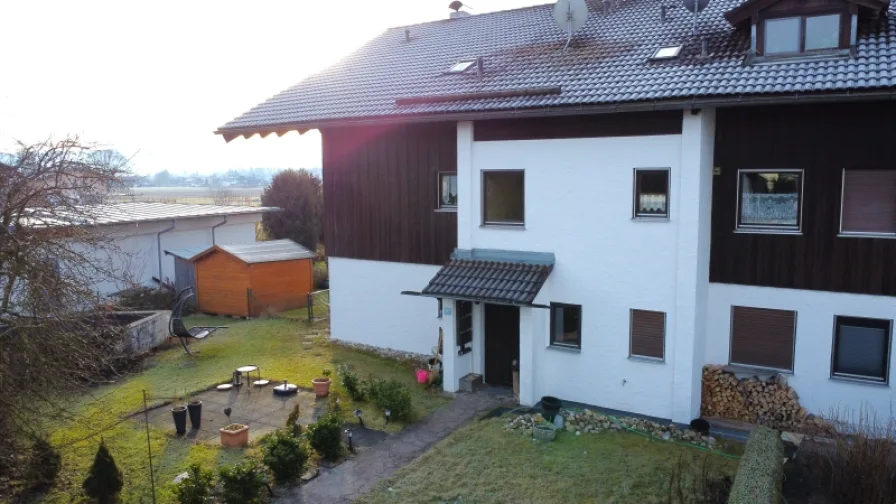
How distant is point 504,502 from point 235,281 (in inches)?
602

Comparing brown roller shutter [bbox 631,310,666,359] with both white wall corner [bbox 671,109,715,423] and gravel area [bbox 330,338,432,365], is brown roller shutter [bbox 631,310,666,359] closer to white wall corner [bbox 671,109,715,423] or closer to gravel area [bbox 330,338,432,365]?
white wall corner [bbox 671,109,715,423]

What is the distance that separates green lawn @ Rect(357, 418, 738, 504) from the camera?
30.1 feet

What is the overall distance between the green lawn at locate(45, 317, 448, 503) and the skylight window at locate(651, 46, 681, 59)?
8.01 m

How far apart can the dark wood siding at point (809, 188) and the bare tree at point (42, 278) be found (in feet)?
33.3

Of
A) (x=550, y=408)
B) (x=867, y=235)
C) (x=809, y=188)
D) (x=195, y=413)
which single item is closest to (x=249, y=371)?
(x=195, y=413)

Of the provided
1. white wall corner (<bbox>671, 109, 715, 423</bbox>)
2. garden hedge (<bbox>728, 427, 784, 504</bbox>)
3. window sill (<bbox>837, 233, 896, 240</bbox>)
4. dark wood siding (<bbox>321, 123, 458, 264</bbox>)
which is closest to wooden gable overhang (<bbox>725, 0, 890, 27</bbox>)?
white wall corner (<bbox>671, 109, 715, 423</bbox>)

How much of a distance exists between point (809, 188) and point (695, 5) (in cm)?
507

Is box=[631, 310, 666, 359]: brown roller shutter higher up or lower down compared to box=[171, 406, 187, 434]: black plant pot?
higher up

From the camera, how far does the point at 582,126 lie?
484 inches

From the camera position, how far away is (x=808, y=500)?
8.56m

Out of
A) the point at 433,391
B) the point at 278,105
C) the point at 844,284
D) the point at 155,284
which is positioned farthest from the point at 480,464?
the point at 155,284

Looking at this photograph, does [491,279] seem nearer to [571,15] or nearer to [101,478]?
[571,15]

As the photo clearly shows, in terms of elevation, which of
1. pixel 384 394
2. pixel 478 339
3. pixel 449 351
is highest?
pixel 478 339

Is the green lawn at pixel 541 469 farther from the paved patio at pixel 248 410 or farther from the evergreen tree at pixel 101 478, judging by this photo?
the evergreen tree at pixel 101 478
